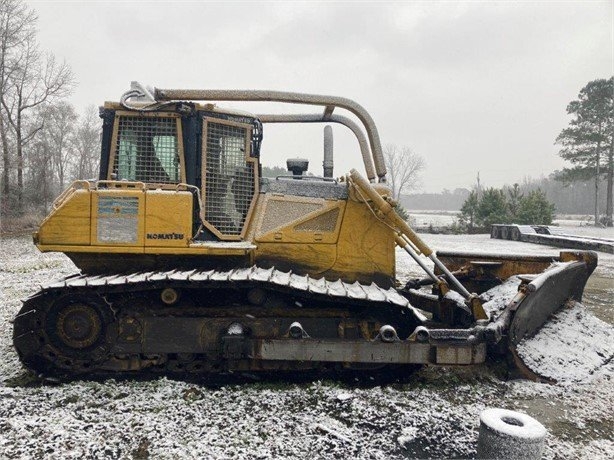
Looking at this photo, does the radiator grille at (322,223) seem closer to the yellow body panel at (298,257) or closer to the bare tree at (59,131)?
the yellow body panel at (298,257)

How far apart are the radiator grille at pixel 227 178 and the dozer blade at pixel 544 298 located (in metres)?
3.02

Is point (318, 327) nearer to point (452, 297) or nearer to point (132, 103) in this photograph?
point (452, 297)

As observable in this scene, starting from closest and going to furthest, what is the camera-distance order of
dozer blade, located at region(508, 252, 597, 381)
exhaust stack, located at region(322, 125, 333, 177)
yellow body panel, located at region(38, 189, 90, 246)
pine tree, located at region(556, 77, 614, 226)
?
1. yellow body panel, located at region(38, 189, 90, 246)
2. dozer blade, located at region(508, 252, 597, 381)
3. exhaust stack, located at region(322, 125, 333, 177)
4. pine tree, located at region(556, 77, 614, 226)

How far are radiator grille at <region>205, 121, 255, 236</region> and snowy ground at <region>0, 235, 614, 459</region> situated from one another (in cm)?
169

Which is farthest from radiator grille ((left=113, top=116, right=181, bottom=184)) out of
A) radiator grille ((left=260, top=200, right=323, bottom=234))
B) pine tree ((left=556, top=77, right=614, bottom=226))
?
pine tree ((left=556, top=77, right=614, bottom=226))

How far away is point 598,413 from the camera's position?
14.1 feet

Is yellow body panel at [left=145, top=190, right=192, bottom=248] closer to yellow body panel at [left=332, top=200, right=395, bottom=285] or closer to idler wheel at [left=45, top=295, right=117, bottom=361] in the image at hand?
idler wheel at [left=45, top=295, right=117, bottom=361]

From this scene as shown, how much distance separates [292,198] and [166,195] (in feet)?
4.41

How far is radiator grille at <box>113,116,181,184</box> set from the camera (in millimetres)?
4840

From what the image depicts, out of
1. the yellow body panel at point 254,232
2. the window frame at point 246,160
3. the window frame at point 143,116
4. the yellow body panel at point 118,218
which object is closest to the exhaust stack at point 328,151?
the yellow body panel at point 254,232

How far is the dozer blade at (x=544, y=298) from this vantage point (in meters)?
4.66

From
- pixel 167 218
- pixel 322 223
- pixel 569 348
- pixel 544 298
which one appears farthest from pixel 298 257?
pixel 569 348

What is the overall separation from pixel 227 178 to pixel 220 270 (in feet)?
3.30

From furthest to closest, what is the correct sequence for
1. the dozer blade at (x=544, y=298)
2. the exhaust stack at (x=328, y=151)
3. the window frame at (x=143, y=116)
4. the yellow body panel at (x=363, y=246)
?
the exhaust stack at (x=328, y=151), the yellow body panel at (x=363, y=246), the window frame at (x=143, y=116), the dozer blade at (x=544, y=298)
